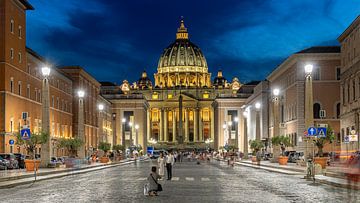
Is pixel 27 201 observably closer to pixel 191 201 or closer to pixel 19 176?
pixel 191 201

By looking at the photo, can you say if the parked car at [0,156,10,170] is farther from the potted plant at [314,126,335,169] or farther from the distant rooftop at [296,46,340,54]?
the distant rooftop at [296,46,340,54]

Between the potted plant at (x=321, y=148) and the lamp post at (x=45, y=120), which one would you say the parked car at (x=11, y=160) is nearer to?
the lamp post at (x=45, y=120)

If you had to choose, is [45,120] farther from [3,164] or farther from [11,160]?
[11,160]

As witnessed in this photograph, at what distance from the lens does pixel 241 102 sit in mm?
199500

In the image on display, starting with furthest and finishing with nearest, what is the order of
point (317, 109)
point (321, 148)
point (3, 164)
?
point (317, 109)
point (3, 164)
point (321, 148)

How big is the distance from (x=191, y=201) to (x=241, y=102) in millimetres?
178356

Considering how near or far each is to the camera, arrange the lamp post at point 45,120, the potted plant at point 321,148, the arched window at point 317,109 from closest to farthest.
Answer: the potted plant at point 321,148
the lamp post at point 45,120
the arched window at point 317,109

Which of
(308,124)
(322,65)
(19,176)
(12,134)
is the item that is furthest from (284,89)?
(19,176)

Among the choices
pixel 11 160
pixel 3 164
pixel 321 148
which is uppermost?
pixel 321 148

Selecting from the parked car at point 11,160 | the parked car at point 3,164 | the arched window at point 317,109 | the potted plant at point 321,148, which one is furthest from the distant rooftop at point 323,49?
the parked car at point 3,164

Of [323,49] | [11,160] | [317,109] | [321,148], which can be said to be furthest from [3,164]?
[323,49]

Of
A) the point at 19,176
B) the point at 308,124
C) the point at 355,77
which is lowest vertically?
the point at 19,176

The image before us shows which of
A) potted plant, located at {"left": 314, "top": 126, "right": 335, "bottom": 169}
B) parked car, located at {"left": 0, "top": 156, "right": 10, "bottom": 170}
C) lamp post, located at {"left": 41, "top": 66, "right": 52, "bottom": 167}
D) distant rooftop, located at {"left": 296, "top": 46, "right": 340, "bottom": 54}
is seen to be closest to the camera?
potted plant, located at {"left": 314, "top": 126, "right": 335, "bottom": 169}

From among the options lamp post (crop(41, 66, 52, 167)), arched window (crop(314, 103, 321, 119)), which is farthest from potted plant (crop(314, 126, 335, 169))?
arched window (crop(314, 103, 321, 119))
